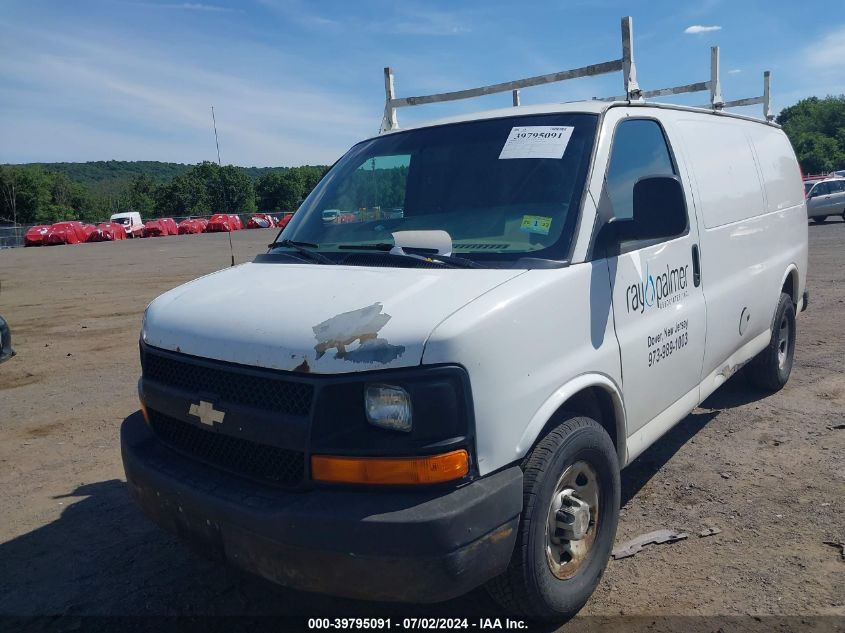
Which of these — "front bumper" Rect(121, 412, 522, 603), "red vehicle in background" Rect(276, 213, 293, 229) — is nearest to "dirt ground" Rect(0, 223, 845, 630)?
"front bumper" Rect(121, 412, 522, 603)

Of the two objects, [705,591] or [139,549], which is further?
[139,549]

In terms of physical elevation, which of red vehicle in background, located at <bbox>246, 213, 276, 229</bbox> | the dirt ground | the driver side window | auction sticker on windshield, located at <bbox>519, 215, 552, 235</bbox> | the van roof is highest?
Result: the van roof

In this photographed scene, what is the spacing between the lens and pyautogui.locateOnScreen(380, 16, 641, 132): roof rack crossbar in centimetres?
435

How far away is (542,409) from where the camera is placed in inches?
108

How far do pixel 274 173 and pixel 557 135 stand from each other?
80422 millimetres

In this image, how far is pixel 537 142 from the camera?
3445mm

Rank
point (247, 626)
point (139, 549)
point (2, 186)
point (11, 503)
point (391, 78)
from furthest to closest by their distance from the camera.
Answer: point (2, 186), point (391, 78), point (11, 503), point (139, 549), point (247, 626)

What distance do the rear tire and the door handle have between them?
196 cm

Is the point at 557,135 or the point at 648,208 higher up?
the point at 557,135

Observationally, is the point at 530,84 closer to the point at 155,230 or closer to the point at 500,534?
the point at 500,534

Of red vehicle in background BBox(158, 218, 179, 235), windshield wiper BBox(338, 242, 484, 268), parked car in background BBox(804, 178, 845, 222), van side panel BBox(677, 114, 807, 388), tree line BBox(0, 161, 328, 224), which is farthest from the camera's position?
tree line BBox(0, 161, 328, 224)

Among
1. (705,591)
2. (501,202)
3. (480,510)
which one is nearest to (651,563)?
(705,591)

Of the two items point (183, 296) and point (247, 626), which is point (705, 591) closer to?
point (247, 626)

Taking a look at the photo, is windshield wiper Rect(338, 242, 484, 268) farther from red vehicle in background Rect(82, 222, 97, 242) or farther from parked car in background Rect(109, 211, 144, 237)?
parked car in background Rect(109, 211, 144, 237)
